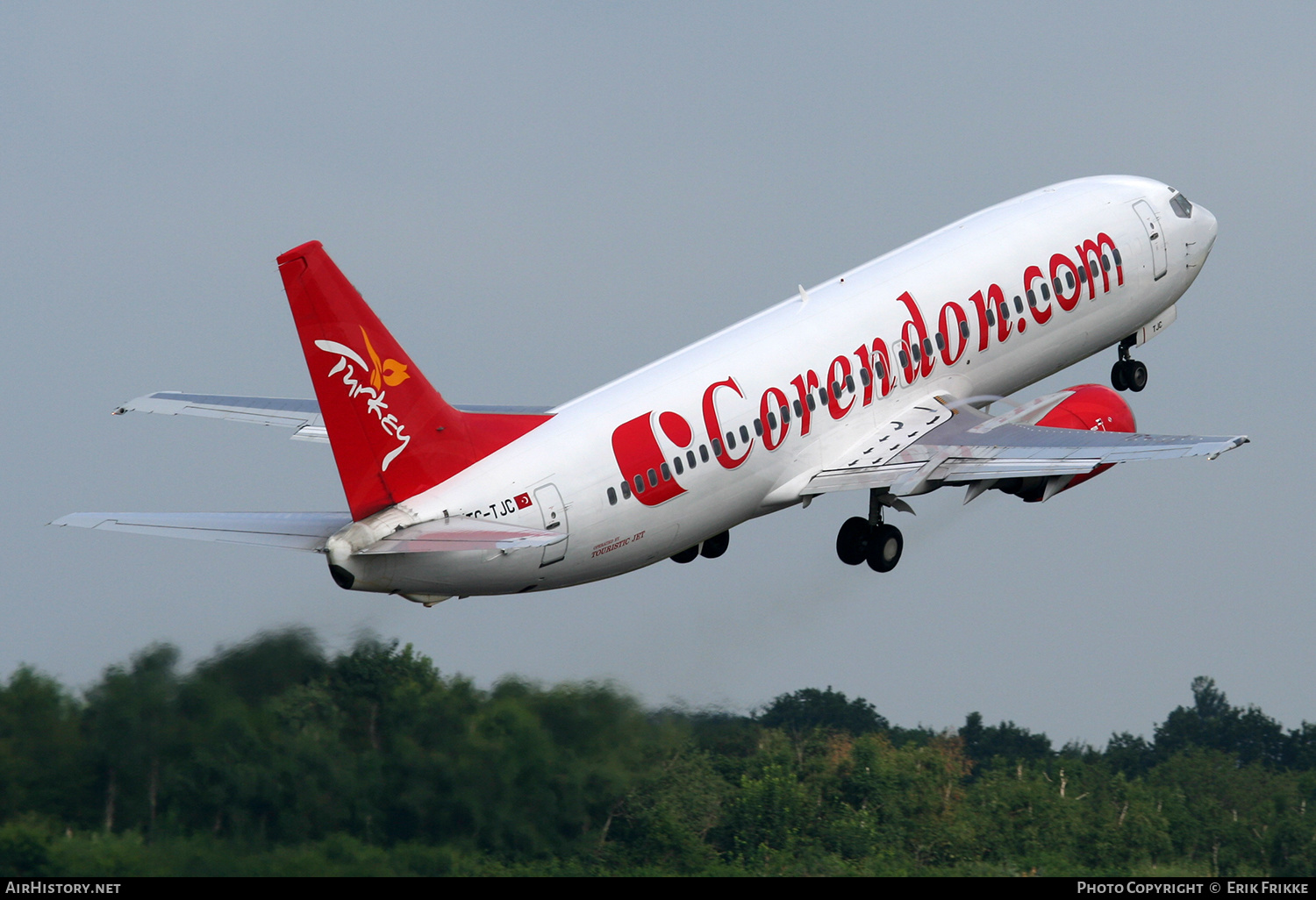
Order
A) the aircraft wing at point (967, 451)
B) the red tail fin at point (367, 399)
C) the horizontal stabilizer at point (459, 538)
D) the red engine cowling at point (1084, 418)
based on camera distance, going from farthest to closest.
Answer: the red engine cowling at point (1084, 418)
the aircraft wing at point (967, 451)
the horizontal stabilizer at point (459, 538)
the red tail fin at point (367, 399)

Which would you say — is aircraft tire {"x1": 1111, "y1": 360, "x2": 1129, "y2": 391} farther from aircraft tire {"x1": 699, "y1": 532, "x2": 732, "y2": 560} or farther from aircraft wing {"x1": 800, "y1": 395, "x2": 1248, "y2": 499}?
aircraft tire {"x1": 699, "y1": 532, "x2": 732, "y2": 560}

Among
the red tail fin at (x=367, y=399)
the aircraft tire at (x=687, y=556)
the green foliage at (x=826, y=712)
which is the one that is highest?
the red tail fin at (x=367, y=399)

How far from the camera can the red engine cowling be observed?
39.5 m

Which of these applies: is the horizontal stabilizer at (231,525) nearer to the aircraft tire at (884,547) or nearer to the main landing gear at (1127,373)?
the aircraft tire at (884,547)

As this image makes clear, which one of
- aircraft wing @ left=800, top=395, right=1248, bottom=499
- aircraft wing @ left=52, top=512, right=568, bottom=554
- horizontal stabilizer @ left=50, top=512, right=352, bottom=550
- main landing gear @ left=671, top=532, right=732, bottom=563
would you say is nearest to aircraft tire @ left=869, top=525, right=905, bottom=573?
aircraft wing @ left=800, top=395, right=1248, bottom=499

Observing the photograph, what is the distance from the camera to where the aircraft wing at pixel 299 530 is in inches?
1248

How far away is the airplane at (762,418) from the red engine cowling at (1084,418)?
0.06 meters

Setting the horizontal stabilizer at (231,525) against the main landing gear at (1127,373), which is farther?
the main landing gear at (1127,373)

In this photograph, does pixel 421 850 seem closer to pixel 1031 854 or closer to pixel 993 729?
pixel 1031 854

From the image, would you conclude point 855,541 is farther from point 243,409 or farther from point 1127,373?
point 243,409

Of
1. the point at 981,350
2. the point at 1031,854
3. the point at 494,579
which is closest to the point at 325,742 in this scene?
the point at 494,579

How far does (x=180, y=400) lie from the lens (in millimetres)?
41281

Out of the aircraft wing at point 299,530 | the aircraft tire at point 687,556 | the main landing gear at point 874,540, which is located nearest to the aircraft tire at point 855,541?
the main landing gear at point 874,540

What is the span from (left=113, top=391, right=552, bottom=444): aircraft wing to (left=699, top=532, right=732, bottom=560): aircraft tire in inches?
191
